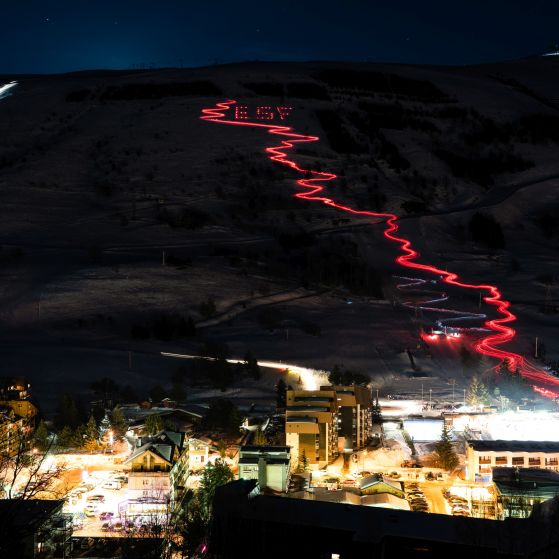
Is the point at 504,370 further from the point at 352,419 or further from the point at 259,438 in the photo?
the point at 259,438

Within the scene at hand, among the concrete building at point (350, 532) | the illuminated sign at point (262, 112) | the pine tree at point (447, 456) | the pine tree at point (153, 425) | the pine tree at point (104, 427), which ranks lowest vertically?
the pine tree at point (447, 456)

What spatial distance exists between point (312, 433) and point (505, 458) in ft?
13.1

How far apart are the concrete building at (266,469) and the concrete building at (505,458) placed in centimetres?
384

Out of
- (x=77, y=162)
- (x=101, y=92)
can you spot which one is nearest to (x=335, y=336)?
(x=77, y=162)

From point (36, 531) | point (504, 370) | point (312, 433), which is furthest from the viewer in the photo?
point (504, 370)

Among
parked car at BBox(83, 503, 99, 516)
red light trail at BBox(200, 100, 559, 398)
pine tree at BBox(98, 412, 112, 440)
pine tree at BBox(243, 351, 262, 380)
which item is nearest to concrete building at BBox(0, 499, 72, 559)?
parked car at BBox(83, 503, 99, 516)

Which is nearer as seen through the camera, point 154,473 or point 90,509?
point 90,509

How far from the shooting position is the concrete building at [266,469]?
1689 centimetres

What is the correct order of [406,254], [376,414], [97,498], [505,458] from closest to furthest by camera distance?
[97,498], [505,458], [376,414], [406,254]

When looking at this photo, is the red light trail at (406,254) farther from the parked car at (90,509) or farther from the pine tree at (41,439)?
the parked car at (90,509)

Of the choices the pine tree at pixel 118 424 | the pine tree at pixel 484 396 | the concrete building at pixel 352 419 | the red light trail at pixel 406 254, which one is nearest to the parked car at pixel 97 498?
the pine tree at pixel 118 424

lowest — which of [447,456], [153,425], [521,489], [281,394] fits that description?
[447,456]

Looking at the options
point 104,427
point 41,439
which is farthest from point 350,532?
point 104,427

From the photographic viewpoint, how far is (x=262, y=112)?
201 feet
